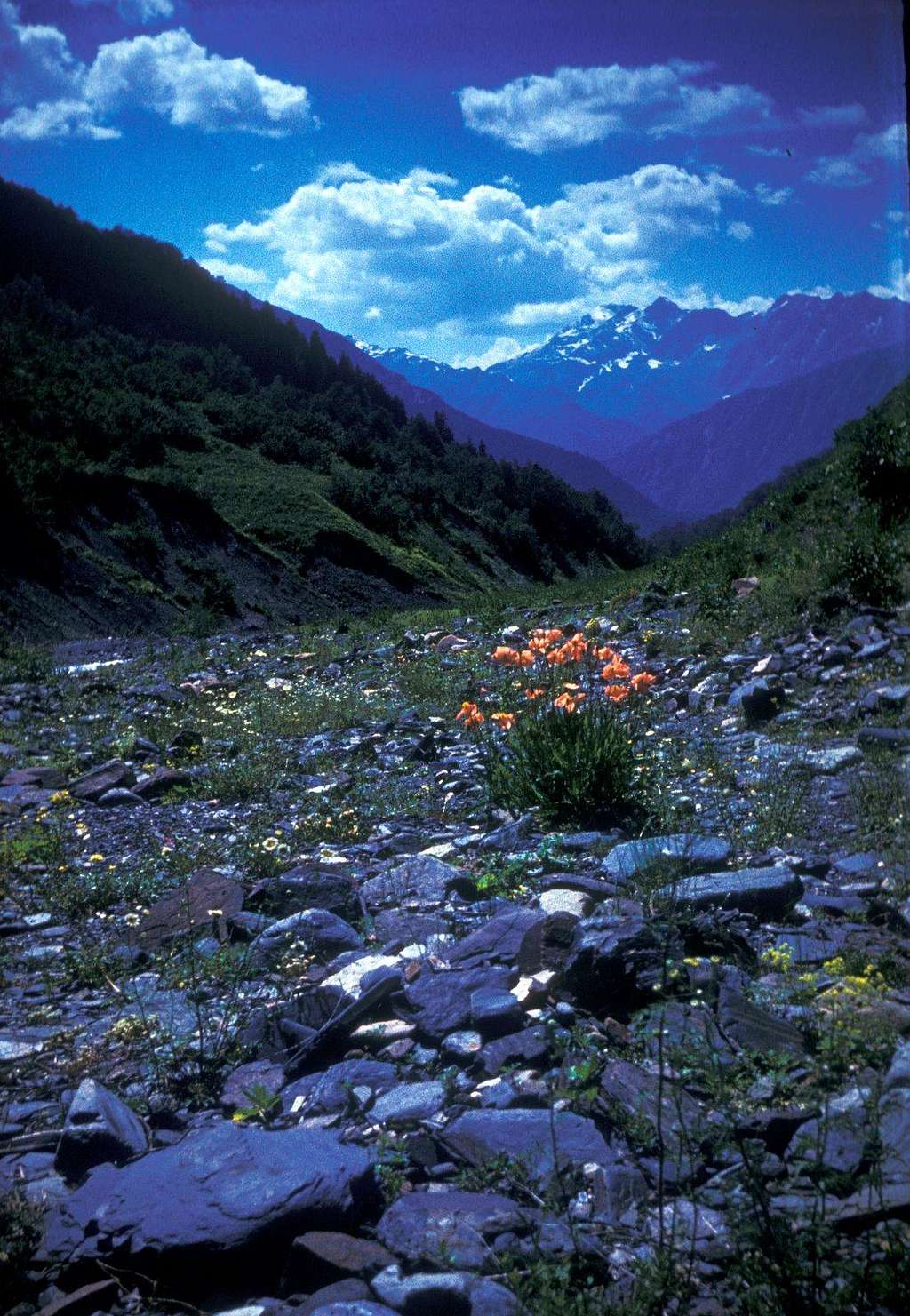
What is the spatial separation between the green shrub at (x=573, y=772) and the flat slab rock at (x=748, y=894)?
135cm

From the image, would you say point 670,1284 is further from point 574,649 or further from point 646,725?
point 646,725

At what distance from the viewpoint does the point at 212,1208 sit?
2.05 m

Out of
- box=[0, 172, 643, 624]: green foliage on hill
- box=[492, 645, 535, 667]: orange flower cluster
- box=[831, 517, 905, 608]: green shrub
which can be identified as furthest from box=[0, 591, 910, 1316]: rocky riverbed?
box=[0, 172, 643, 624]: green foliage on hill

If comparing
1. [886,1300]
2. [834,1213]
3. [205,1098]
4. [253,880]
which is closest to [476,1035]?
[205,1098]

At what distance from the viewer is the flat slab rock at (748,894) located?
349 cm

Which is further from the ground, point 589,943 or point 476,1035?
point 589,943

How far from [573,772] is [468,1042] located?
2369 mm

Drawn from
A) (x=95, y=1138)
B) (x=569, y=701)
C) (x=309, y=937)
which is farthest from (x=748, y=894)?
(x=95, y=1138)

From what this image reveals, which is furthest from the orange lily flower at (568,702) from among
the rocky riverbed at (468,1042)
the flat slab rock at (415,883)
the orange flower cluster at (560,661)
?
the flat slab rock at (415,883)

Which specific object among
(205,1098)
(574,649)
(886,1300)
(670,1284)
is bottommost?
(205,1098)

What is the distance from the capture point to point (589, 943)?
9.84 ft

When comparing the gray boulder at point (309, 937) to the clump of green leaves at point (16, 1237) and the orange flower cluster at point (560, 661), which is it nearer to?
the clump of green leaves at point (16, 1237)

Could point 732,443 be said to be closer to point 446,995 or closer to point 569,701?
point 569,701

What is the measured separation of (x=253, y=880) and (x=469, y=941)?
1626 millimetres
